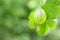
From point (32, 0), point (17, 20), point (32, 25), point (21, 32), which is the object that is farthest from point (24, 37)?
point (32, 25)

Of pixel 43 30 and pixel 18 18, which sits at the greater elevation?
pixel 18 18

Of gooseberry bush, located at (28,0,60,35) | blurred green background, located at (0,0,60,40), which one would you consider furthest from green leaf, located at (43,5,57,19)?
blurred green background, located at (0,0,60,40)

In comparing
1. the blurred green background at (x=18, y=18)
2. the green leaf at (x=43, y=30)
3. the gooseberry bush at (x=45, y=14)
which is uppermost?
the blurred green background at (x=18, y=18)

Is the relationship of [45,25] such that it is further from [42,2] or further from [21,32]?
[21,32]

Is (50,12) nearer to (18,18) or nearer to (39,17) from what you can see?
(39,17)

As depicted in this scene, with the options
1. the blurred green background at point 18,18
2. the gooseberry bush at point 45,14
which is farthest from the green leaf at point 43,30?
the blurred green background at point 18,18

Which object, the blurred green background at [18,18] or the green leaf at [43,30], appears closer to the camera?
the green leaf at [43,30]

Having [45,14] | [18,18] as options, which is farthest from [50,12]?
[18,18]

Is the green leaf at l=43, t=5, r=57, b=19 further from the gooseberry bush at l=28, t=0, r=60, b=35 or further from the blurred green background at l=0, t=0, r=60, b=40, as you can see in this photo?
the blurred green background at l=0, t=0, r=60, b=40

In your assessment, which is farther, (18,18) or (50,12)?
(18,18)

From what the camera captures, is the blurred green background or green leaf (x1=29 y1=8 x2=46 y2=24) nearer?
green leaf (x1=29 y1=8 x2=46 y2=24)

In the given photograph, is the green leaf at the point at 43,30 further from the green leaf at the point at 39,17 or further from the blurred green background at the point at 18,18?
the blurred green background at the point at 18,18
